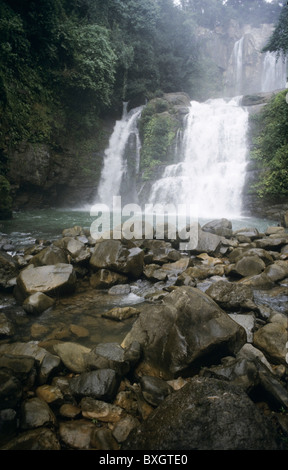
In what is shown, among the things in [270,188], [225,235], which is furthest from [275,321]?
[270,188]

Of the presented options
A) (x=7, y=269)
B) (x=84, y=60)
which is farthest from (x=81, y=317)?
(x=84, y=60)

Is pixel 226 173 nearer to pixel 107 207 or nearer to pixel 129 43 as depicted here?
pixel 107 207

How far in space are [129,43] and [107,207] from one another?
14.5 m

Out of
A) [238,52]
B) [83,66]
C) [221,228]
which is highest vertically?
[238,52]

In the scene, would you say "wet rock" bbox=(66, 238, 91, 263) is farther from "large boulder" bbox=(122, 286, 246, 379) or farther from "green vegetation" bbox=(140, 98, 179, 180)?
"green vegetation" bbox=(140, 98, 179, 180)

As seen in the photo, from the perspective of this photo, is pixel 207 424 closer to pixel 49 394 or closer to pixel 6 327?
pixel 49 394

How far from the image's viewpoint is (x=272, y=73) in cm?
3403

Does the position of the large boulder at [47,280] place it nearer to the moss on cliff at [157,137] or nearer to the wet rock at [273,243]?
the wet rock at [273,243]

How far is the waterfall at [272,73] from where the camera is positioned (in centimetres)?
3366

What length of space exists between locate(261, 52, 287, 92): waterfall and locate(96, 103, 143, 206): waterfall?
24603 mm

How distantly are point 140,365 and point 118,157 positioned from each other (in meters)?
18.0

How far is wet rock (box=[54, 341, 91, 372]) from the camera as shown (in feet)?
8.33

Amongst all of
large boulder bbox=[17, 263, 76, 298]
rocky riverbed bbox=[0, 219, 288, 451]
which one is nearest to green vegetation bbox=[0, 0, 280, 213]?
large boulder bbox=[17, 263, 76, 298]

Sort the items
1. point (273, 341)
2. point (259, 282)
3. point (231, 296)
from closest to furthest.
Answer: point (273, 341) < point (231, 296) < point (259, 282)
